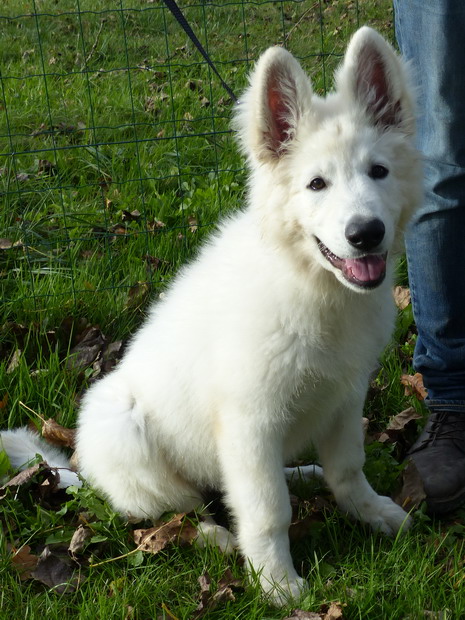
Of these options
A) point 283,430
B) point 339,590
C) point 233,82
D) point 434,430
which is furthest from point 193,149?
point 339,590

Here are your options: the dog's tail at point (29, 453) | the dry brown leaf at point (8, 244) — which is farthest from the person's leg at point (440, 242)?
the dry brown leaf at point (8, 244)

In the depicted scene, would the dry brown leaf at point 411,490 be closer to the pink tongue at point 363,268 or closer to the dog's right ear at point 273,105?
the pink tongue at point 363,268

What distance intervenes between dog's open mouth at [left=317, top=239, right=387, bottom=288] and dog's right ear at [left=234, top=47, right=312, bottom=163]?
1.31ft

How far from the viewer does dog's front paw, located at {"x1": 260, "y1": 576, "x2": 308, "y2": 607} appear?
249 cm

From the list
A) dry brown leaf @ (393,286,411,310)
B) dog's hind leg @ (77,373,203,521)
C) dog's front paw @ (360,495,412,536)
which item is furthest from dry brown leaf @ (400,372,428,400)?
dog's hind leg @ (77,373,203,521)

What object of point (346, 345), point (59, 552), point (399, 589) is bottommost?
point (59, 552)

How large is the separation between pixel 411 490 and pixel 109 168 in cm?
304

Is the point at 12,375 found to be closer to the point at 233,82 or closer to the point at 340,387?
the point at 340,387

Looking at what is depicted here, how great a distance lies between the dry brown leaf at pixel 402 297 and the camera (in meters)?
4.18

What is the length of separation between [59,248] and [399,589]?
9.03 feet

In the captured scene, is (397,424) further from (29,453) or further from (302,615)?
(29,453)

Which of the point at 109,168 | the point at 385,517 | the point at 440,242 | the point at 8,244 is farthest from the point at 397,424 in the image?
the point at 109,168

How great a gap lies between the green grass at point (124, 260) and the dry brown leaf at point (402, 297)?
16 centimetres

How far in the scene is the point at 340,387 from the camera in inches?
103
